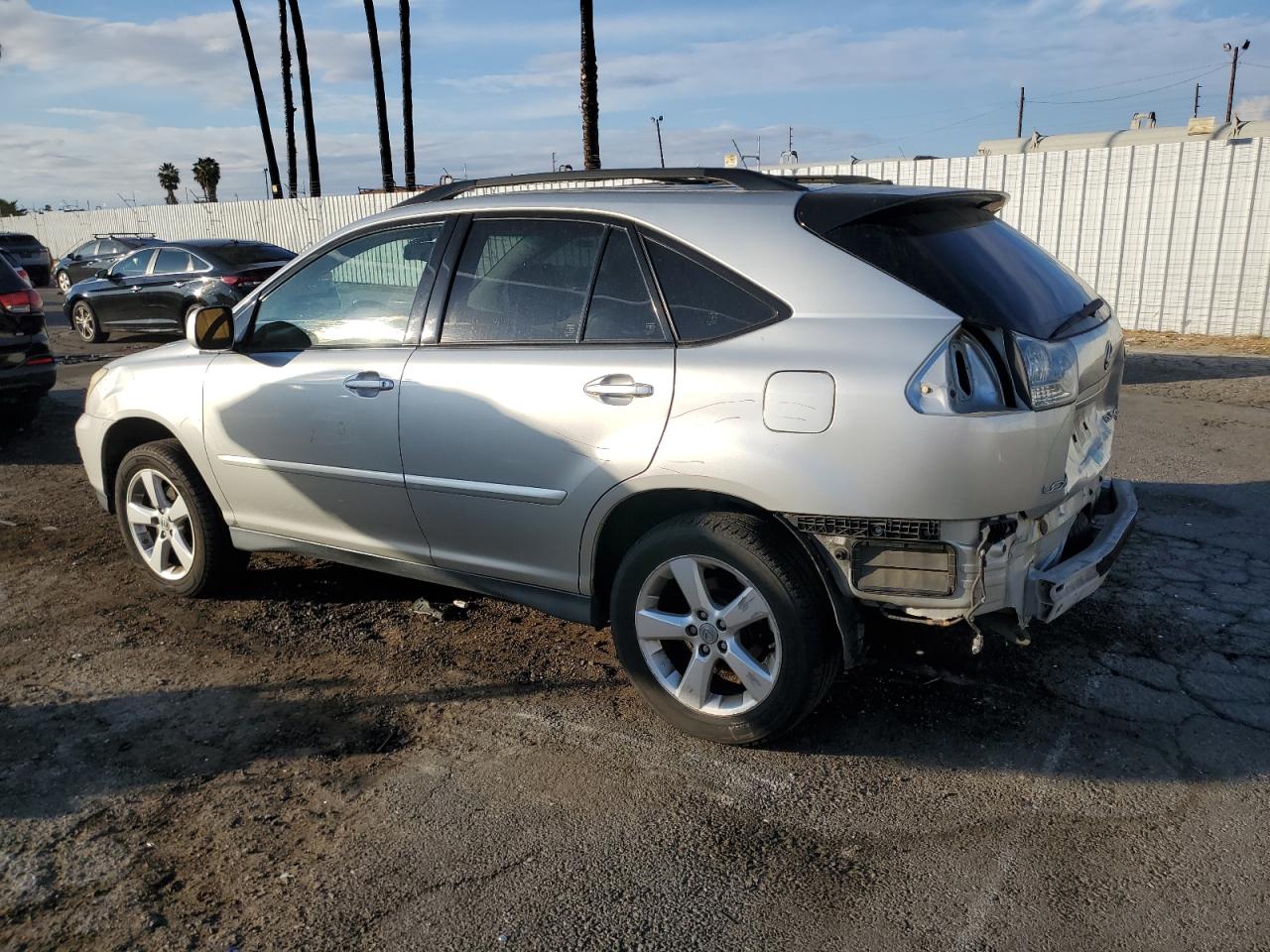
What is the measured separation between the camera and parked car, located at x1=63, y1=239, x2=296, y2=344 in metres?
13.9

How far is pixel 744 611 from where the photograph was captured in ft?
10.6

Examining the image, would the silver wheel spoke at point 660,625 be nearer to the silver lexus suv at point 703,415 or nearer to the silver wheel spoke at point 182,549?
the silver lexus suv at point 703,415

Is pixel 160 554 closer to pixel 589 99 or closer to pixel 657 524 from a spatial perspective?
pixel 657 524

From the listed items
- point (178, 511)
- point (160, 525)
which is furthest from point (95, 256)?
point (178, 511)

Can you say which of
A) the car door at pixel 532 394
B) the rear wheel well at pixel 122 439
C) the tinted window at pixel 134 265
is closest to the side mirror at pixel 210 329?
the rear wheel well at pixel 122 439

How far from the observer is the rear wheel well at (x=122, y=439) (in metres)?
4.96

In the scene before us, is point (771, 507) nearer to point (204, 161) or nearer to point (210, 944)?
point (210, 944)

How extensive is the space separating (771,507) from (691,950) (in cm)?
127

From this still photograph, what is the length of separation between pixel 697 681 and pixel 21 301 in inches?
301

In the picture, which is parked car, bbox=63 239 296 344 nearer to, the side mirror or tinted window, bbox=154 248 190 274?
tinted window, bbox=154 248 190 274

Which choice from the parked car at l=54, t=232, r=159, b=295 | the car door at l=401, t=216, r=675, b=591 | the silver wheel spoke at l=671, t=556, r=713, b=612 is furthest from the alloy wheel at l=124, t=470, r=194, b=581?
the parked car at l=54, t=232, r=159, b=295

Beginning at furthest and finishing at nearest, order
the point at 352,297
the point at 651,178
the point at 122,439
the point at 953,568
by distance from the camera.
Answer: the point at 122,439
the point at 352,297
the point at 651,178
the point at 953,568

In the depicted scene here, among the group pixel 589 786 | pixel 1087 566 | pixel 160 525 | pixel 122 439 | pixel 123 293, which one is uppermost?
pixel 123 293

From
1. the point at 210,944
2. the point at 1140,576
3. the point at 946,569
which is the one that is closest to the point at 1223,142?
the point at 1140,576
